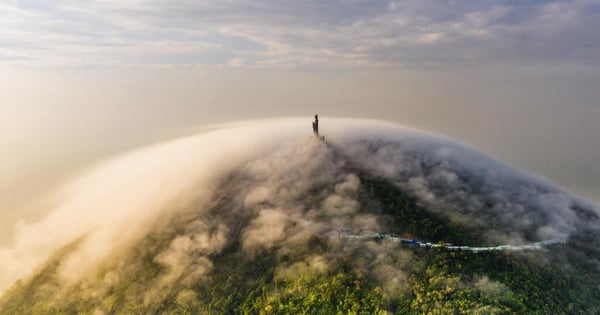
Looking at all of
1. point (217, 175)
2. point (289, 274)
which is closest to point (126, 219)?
point (217, 175)

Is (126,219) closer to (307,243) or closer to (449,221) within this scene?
(307,243)

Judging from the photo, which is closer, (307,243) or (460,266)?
(460,266)

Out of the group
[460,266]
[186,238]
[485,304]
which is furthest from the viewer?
[186,238]

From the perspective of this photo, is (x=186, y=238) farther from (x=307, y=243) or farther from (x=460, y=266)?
(x=460, y=266)

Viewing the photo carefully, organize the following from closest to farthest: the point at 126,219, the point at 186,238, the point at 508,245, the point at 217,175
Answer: the point at 508,245 → the point at 186,238 → the point at 126,219 → the point at 217,175

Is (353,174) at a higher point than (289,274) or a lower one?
higher

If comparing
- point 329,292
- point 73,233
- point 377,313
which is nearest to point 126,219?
point 73,233

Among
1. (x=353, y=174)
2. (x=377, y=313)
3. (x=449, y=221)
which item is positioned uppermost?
(x=353, y=174)
